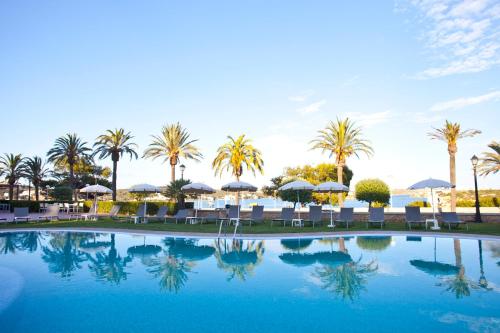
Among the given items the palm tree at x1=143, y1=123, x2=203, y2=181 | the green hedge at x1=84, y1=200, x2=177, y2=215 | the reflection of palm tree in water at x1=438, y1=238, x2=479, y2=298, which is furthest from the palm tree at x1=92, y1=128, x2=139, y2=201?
the reflection of palm tree in water at x1=438, y1=238, x2=479, y2=298

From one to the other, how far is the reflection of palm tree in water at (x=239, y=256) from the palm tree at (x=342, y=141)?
61.4 ft

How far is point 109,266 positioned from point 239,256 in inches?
145

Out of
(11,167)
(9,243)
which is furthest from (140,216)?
(11,167)

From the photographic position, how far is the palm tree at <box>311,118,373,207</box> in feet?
96.3

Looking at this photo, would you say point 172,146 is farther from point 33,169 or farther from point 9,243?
point 33,169

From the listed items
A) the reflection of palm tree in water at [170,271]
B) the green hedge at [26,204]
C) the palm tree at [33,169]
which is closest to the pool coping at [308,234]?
the reflection of palm tree in water at [170,271]

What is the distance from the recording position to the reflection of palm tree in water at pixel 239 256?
841 cm

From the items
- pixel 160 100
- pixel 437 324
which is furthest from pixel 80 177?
pixel 437 324

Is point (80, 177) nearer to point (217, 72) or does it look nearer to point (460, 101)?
point (217, 72)

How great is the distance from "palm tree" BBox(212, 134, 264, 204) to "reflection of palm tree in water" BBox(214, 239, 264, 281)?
2103cm

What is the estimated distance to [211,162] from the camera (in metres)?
36.0

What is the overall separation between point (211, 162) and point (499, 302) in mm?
31454

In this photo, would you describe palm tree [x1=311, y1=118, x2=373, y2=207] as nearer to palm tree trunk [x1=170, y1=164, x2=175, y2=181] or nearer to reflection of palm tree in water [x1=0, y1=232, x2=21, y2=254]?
palm tree trunk [x1=170, y1=164, x2=175, y2=181]

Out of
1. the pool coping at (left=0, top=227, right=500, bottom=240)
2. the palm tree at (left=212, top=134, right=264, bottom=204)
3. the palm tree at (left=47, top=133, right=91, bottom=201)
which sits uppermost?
the palm tree at (left=47, top=133, right=91, bottom=201)
